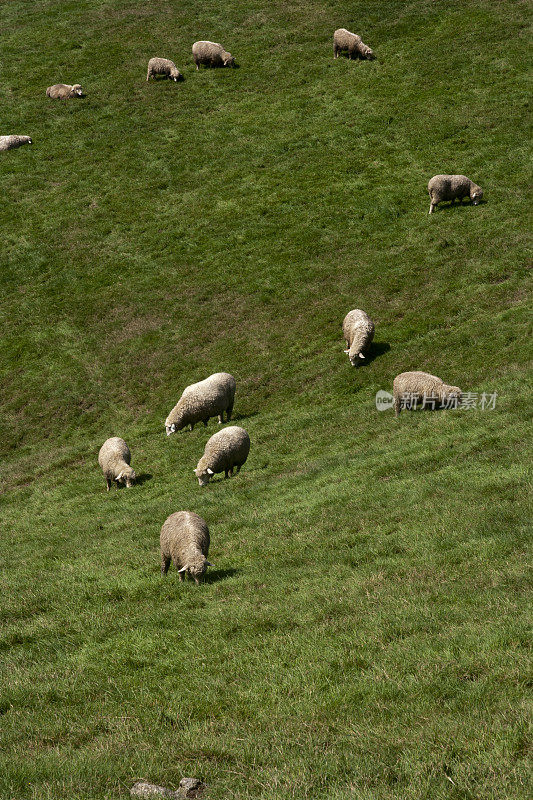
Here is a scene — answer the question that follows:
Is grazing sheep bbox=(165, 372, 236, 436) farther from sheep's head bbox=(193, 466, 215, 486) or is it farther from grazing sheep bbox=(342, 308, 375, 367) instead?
grazing sheep bbox=(342, 308, 375, 367)

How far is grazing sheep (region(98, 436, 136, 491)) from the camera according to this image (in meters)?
23.3

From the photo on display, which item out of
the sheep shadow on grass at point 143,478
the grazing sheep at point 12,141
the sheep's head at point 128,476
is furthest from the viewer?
the grazing sheep at point 12,141

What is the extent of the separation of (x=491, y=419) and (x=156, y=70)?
50.8 m

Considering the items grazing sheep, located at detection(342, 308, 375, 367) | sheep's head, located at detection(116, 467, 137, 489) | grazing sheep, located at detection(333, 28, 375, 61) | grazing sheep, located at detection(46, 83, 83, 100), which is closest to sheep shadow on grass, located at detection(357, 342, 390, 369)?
grazing sheep, located at detection(342, 308, 375, 367)

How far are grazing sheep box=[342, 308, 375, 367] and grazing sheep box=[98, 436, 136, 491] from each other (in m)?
9.82

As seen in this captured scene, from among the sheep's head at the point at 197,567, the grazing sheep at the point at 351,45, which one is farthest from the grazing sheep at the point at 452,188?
the sheep's head at the point at 197,567

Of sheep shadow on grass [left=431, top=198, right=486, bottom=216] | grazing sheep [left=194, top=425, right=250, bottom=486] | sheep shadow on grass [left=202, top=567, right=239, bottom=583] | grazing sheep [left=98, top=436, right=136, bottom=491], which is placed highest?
sheep shadow on grass [left=431, top=198, right=486, bottom=216]

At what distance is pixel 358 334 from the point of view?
2738cm

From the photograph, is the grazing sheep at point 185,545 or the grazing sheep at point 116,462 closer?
the grazing sheep at point 185,545

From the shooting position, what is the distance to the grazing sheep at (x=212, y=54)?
57750 millimetres

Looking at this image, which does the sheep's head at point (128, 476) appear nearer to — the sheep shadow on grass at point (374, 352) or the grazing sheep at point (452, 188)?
the sheep shadow on grass at point (374, 352)

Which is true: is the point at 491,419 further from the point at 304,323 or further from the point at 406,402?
the point at 304,323

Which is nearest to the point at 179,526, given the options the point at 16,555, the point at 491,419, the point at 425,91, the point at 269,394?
the point at 16,555

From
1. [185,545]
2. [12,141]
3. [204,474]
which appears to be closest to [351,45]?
[12,141]
